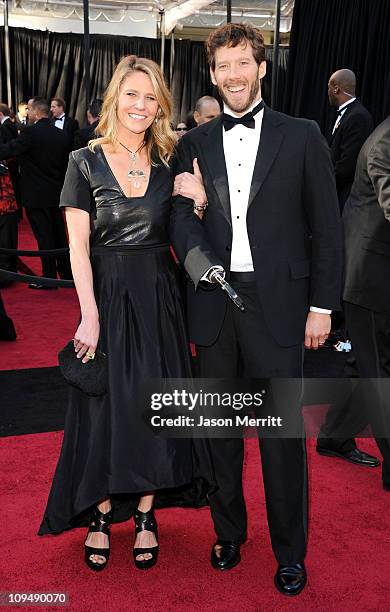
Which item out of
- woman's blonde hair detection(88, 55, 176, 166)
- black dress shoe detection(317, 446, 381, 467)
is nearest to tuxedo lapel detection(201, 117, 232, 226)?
woman's blonde hair detection(88, 55, 176, 166)

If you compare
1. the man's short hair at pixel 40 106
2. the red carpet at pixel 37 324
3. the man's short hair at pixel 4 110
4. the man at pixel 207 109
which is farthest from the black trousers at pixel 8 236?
the man's short hair at pixel 4 110

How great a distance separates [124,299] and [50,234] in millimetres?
5046

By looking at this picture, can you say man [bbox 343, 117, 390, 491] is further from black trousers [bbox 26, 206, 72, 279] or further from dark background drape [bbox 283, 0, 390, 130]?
dark background drape [bbox 283, 0, 390, 130]

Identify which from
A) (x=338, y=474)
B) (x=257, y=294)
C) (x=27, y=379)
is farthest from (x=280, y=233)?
(x=27, y=379)

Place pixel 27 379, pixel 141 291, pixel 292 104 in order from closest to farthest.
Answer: pixel 141 291, pixel 27 379, pixel 292 104

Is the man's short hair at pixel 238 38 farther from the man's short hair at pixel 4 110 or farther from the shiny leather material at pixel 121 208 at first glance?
the man's short hair at pixel 4 110

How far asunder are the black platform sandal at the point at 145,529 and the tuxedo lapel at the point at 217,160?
1.01 m

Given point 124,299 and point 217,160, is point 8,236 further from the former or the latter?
point 217,160

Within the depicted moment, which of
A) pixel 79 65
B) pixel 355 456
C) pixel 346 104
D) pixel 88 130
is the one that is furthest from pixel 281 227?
pixel 79 65

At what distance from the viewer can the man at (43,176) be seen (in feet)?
22.3

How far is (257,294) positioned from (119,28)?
48.0 ft

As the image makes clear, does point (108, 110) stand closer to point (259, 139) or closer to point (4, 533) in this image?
point (259, 139)

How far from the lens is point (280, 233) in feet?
6.91

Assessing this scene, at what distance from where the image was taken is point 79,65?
1573 cm
